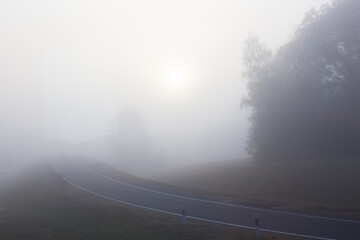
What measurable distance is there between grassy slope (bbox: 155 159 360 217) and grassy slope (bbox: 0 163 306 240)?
264 inches

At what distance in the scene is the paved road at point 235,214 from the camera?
1620 cm

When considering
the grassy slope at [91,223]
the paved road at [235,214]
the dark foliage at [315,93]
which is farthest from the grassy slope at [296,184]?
the grassy slope at [91,223]

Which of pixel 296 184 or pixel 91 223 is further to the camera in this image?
pixel 296 184

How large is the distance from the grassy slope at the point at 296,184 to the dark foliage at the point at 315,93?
5.26m

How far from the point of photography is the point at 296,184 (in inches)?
1118

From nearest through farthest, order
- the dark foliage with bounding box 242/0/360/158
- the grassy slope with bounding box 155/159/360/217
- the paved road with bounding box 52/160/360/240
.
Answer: the paved road with bounding box 52/160/360/240 < the grassy slope with bounding box 155/159/360/217 < the dark foliage with bounding box 242/0/360/158

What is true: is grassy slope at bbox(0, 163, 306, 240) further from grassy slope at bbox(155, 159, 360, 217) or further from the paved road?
grassy slope at bbox(155, 159, 360, 217)

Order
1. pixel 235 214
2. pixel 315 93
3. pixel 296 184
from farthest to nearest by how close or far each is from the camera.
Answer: pixel 315 93, pixel 296 184, pixel 235 214

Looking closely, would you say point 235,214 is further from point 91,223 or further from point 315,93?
point 315,93

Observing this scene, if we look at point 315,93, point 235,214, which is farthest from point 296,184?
point 315,93

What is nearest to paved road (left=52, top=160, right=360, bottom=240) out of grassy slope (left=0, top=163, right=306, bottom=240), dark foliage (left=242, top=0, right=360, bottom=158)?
grassy slope (left=0, top=163, right=306, bottom=240)

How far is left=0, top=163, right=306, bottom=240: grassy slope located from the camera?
16578mm

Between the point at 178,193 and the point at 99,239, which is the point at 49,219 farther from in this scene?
the point at 178,193

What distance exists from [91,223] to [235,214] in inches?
249
